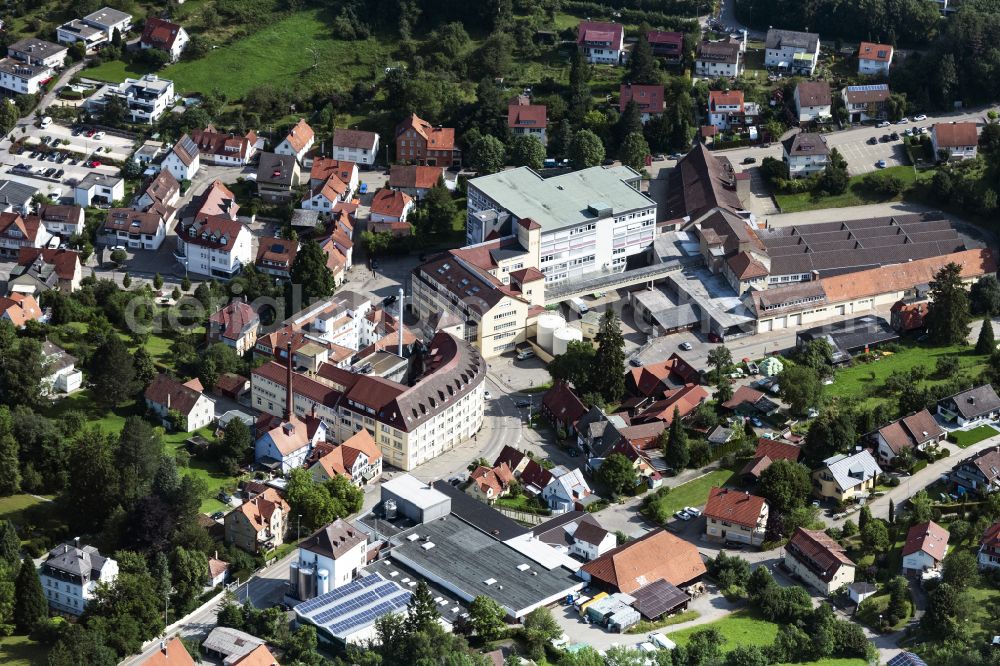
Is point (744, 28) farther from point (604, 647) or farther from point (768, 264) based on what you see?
point (604, 647)

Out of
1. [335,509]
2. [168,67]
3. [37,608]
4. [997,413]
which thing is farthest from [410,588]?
[168,67]

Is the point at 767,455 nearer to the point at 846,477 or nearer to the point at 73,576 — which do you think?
the point at 846,477

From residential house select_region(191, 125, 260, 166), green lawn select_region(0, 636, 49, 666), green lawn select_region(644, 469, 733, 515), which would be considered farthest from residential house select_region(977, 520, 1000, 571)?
residential house select_region(191, 125, 260, 166)

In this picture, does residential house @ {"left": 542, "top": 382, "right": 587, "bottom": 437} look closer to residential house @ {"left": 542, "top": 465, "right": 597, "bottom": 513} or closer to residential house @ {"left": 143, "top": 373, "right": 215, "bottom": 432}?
residential house @ {"left": 542, "top": 465, "right": 597, "bottom": 513}

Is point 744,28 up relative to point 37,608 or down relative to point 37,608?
up

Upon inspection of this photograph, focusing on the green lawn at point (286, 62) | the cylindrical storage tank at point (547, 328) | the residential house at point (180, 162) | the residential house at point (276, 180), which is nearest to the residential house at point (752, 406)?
the cylindrical storage tank at point (547, 328)

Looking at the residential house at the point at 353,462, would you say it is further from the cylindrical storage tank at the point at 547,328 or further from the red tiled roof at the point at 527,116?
the red tiled roof at the point at 527,116
